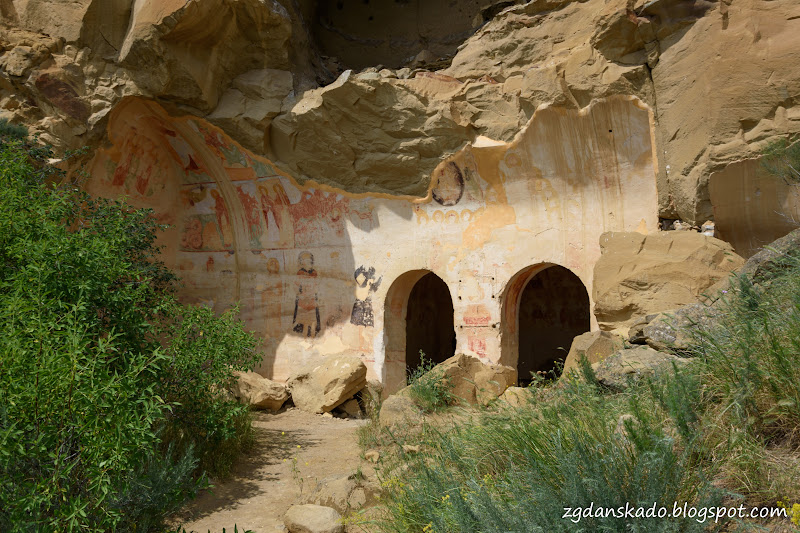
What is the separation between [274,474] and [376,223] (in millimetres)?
5460

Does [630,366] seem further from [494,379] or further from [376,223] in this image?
[376,223]

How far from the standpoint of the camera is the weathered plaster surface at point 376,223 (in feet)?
28.5

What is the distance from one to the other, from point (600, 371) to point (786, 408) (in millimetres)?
1534

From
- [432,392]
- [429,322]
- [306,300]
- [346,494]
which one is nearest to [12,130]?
[306,300]

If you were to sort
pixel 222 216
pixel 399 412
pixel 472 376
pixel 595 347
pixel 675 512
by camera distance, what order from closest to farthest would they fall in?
1. pixel 675 512
2. pixel 595 347
3. pixel 399 412
4. pixel 472 376
5. pixel 222 216

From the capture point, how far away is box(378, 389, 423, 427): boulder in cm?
575

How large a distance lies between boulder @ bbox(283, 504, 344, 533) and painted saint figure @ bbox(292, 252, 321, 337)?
6.41 m

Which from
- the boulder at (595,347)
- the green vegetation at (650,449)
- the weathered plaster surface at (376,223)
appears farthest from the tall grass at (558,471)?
the weathered plaster surface at (376,223)

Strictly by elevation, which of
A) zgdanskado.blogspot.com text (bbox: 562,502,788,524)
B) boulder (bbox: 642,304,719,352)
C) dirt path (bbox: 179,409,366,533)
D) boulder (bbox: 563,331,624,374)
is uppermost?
boulder (bbox: 642,304,719,352)

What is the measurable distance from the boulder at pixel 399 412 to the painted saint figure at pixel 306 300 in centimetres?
455

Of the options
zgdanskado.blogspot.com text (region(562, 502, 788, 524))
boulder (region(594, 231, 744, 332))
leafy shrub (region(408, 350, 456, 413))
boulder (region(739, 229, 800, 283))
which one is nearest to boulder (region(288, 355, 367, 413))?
leafy shrub (region(408, 350, 456, 413))

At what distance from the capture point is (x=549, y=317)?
13453 mm

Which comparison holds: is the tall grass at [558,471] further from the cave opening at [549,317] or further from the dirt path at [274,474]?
the cave opening at [549,317]

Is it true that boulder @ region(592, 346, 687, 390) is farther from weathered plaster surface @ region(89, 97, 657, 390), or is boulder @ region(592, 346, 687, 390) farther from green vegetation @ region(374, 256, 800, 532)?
weathered plaster surface @ region(89, 97, 657, 390)
